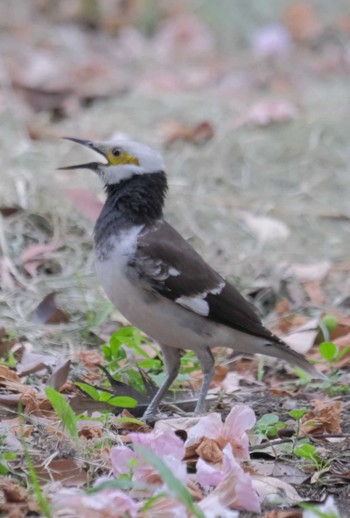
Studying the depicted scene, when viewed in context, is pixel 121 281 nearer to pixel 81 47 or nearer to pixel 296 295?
pixel 296 295

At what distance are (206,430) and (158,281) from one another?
0.95 meters

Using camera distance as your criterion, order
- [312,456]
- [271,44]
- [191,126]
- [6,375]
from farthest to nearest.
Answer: [271,44] → [191,126] → [6,375] → [312,456]

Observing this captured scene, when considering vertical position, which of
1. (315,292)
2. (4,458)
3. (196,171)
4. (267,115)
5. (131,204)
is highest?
(131,204)

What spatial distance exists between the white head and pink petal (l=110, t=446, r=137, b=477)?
1.72 m

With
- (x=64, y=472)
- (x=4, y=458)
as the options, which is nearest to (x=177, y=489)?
(x=64, y=472)

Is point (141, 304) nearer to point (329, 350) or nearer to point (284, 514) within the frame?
point (329, 350)

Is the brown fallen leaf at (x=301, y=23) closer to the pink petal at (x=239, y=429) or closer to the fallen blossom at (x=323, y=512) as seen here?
the pink petal at (x=239, y=429)

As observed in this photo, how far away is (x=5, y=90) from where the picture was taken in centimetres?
986

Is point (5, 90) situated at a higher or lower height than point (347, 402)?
Answer: higher

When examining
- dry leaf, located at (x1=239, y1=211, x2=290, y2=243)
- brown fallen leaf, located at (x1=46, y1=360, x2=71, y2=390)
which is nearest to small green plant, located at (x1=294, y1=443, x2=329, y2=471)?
brown fallen leaf, located at (x1=46, y1=360, x2=71, y2=390)

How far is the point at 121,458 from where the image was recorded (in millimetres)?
3531

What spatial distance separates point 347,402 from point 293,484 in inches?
45.6

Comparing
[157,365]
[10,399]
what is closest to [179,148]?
[157,365]

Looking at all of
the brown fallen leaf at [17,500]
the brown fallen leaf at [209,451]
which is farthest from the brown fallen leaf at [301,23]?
the brown fallen leaf at [17,500]
